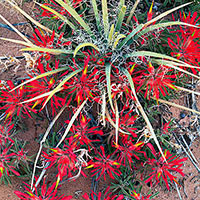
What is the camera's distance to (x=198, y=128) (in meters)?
1.50

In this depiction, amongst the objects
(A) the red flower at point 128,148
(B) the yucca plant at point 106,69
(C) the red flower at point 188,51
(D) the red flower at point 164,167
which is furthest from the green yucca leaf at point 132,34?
(D) the red flower at point 164,167

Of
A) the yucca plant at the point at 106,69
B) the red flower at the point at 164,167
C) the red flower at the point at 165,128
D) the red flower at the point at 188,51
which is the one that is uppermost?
the red flower at the point at 188,51

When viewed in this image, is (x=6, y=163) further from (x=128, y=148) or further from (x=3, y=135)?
(x=128, y=148)

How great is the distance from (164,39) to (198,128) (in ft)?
2.01

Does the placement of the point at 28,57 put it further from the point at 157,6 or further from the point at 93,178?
the point at 157,6

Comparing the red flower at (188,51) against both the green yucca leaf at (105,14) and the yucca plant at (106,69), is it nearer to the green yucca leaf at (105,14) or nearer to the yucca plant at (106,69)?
the yucca plant at (106,69)

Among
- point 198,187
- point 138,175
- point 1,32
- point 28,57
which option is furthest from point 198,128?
point 1,32

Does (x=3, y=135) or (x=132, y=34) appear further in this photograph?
(x=3, y=135)

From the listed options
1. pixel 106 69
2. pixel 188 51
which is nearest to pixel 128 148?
pixel 106 69

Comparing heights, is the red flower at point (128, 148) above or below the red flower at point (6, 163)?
above

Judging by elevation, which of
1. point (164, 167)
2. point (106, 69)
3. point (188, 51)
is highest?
point (188, 51)

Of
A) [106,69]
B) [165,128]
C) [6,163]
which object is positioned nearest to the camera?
[106,69]

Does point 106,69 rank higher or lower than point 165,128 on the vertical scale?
higher

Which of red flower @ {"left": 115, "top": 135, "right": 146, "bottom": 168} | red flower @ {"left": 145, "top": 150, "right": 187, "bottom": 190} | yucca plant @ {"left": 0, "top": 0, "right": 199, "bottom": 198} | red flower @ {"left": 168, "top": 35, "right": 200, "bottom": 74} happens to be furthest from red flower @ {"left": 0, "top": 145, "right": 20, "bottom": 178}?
red flower @ {"left": 168, "top": 35, "right": 200, "bottom": 74}
